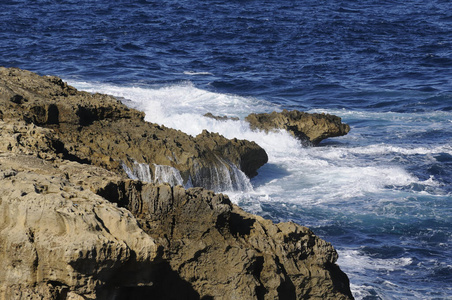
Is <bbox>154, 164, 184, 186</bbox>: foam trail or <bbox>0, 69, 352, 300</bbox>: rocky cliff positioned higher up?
<bbox>0, 69, 352, 300</bbox>: rocky cliff

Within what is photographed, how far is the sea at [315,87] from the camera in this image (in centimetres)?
1373

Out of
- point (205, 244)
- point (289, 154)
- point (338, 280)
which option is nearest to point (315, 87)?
point (289, 154)

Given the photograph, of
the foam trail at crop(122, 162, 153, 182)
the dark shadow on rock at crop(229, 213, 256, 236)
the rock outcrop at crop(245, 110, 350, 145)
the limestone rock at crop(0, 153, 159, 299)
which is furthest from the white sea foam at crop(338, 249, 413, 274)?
the rock outcrop at crop(245, 110, 350, 145)

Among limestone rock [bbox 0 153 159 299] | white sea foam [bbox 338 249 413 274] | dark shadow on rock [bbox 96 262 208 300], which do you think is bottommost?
white sea foam [bbox 338 249 413 274]

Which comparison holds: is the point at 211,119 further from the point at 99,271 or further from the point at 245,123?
the point at 99,271

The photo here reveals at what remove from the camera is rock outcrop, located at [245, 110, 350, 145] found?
19922 millimetres

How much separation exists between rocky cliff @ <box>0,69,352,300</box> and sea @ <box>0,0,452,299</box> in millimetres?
3037

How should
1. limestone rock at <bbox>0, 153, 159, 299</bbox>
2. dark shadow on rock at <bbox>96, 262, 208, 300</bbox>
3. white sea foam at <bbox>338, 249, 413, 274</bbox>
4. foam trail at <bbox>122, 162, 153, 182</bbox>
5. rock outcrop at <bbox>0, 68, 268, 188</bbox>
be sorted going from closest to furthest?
limestone rock at <bbox>0, 153, 159, 299</bbox> → dark shadow on rock at <bbox>96, 262, 208, 300</bbox> → white sea foam at <bbox>338, 249, 413, 274</bbox> → rock outcrop at <bbox>0, 68, 268, 188</bbox> → foam trail at <bbox>122, 162, 153, 182</bbox>

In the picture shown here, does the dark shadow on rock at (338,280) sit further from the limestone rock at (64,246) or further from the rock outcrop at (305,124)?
the rock outcrop at (305,124)

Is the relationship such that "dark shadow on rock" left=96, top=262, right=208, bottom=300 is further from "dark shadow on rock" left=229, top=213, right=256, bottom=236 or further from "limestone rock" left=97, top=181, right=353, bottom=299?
"dark shadow on rock" left=229, top=213, right=256, bottom=236

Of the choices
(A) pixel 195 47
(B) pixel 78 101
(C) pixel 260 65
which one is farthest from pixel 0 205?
(A) pixel 195 47

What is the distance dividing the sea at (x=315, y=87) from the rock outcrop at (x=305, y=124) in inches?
14.5

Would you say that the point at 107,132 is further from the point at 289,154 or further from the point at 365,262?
the point at 289,154

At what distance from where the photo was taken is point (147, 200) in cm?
737
